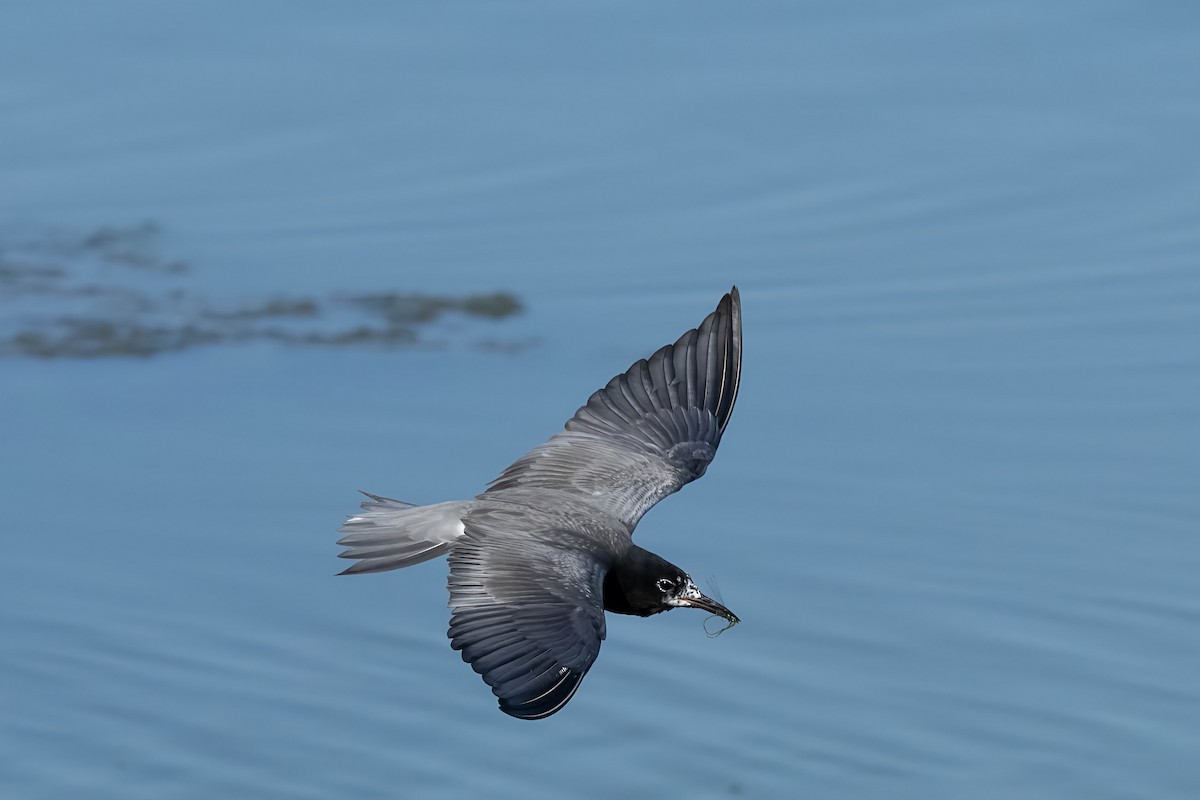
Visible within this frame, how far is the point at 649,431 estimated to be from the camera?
37.4 ft

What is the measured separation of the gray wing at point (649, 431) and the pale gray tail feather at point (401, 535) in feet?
1.85

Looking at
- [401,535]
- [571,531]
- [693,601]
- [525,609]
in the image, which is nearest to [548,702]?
[525,609]

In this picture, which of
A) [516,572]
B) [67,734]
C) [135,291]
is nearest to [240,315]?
[135,291]

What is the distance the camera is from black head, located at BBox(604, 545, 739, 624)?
408 inches

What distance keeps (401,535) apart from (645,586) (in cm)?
105

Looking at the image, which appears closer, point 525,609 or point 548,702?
point 548,702

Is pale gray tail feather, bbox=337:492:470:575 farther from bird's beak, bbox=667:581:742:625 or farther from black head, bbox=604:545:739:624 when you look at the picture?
bird's beak, bbox=667:581:742:625

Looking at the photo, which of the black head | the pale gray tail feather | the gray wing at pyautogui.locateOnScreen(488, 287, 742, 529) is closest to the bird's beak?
the black head

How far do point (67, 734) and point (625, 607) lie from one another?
7310 mm

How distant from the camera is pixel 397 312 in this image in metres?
21.4

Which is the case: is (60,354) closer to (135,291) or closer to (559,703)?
(135,291)

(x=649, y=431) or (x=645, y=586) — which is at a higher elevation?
(x=649, y=431)

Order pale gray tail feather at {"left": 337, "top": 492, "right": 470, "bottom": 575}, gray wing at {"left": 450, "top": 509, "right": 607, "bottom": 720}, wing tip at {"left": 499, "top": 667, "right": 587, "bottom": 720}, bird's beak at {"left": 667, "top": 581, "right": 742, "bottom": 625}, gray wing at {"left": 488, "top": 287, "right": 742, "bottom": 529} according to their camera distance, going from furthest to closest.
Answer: gray wing at {"left": 488, "top": 287, "right": 742, "bottom": 529}
bird's beak at {"left": 667, "top": 581, "right": 742, "bottom": 625}
pale gray tail feather at {"left": 337, "top": 492, "right": 470, "bottom": 575}
gray wing at {"left": 450, "top": 509, "right": 607, "bottom": 720}
wing tip at {"left": 499, "top": 667, "right": 587, "bottom": 720}

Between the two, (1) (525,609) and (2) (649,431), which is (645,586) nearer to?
(1) (525,609)
